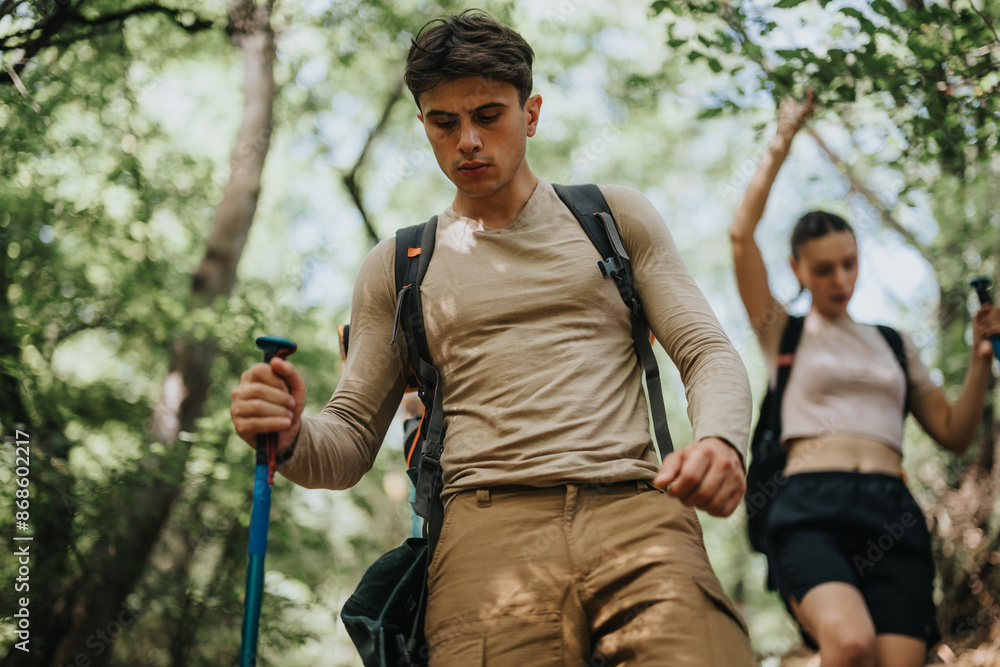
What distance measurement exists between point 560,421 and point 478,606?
529 millimetres

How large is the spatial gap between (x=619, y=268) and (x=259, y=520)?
124 cm

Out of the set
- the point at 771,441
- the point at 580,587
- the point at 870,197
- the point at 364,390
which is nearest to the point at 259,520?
the point at 364,390

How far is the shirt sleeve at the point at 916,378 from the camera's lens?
386 cm

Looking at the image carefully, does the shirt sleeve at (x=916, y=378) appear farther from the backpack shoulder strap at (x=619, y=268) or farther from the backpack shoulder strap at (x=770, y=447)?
the backpack shoulder strap at (x=619, y=268)

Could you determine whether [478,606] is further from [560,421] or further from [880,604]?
[880,604]

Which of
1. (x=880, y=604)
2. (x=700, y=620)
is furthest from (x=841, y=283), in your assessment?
(x=700, y=620)

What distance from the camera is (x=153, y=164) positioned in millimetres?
8391

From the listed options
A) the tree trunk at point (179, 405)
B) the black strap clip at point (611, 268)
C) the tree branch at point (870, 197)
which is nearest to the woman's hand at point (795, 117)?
the black strap clip at point (611, 268)

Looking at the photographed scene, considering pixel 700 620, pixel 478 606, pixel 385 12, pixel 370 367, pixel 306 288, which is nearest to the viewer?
pixel 700 620

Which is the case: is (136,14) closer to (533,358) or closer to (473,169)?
(473,169)

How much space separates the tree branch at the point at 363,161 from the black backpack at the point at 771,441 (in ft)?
24.1

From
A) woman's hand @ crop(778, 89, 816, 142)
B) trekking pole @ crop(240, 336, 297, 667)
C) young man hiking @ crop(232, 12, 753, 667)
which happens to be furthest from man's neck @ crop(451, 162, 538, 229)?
woman's hand @ crop(778, 89, 816, 142)

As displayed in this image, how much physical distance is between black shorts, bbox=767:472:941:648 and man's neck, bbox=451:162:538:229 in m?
1.97

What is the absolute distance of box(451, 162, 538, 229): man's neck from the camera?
2.58 meters
